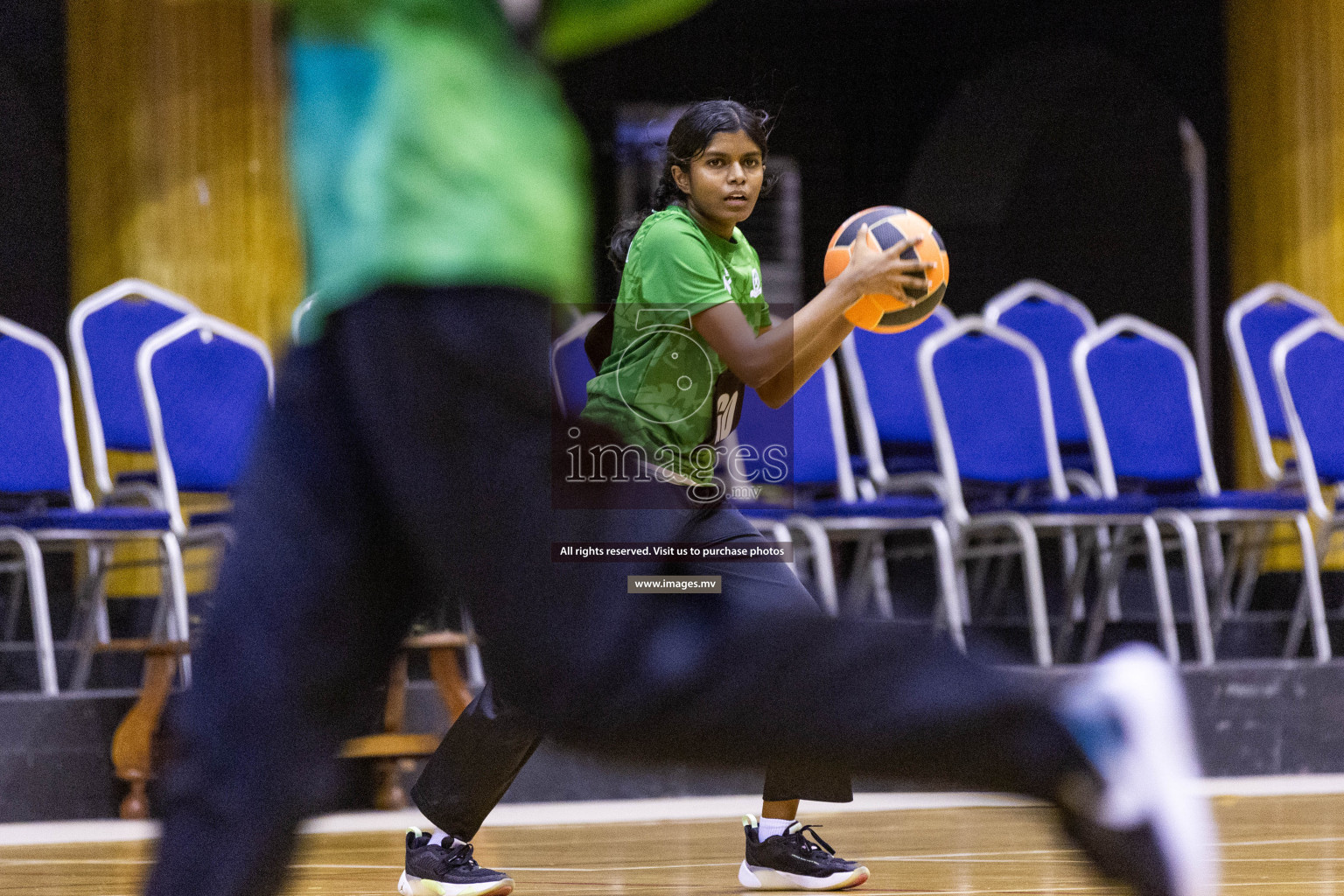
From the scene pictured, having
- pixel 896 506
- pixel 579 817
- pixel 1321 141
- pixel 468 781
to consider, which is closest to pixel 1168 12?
pixel 1321 141

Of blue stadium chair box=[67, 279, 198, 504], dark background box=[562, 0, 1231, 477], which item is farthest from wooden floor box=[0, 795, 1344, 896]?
dark background box=[562, 0, 1231, 477]

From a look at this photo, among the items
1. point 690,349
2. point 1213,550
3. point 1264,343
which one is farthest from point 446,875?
point 1264,343

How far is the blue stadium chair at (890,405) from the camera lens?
15.1ft

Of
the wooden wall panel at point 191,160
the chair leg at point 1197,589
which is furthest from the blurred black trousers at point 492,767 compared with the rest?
the wooden wall panel at point 191,160

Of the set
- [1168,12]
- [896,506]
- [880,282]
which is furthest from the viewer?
[1168,12]

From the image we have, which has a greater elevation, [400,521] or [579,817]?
[400,521]

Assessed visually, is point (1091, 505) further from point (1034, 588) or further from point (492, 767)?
point (492, 767)

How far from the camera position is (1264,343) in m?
5.13

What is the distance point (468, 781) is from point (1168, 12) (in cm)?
655

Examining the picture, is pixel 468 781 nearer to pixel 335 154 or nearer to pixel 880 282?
pixel 880 282

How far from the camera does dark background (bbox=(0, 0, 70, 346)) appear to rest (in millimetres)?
Result: 5891

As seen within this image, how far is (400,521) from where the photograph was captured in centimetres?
118

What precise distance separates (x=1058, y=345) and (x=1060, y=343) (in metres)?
0.01

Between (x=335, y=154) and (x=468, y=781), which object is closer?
(x=335, y=154)
